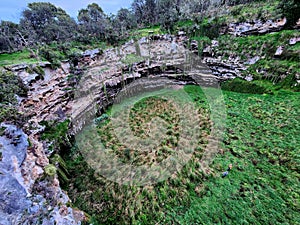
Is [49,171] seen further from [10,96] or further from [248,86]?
[248,86]

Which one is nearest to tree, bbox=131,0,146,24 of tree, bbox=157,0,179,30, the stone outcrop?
tree, bbox=157,0,179,30

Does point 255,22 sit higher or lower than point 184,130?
higher

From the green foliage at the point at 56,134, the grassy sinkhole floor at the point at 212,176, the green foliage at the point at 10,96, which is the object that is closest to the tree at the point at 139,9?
the green foliage at the point at 10,96

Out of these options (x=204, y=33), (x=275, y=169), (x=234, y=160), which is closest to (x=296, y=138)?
(x=275, y=169)

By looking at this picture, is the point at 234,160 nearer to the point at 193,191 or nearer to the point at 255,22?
the point at 193,191

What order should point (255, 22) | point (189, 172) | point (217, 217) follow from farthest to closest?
1. point (255, 22)
2. point (189, 172)
3. point (217, 217)

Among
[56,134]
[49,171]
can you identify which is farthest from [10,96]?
[49,171]
